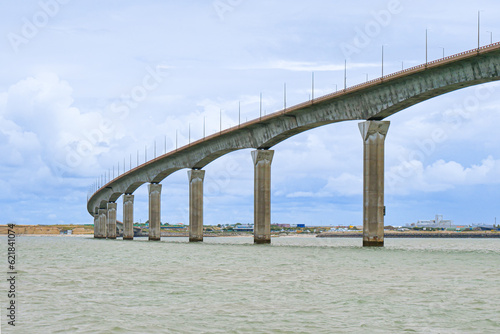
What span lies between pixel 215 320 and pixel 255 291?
18.6 feet

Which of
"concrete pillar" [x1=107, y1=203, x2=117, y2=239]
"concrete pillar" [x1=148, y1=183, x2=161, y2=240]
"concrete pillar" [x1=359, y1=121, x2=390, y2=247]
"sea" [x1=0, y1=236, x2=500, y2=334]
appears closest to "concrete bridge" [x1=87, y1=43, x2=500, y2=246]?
"concrete pillar" [x1=359, y1=121, x2=390, y2=247]

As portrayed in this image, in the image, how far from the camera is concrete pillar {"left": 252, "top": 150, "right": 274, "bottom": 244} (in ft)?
213

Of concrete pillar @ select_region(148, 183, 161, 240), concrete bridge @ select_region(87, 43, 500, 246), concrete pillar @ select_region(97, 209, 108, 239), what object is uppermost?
concrete bridge @ select_region(87, 43, 500, 246)

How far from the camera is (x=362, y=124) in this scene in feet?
168

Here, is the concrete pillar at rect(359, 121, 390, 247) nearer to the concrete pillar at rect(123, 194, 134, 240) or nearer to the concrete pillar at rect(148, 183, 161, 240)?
the concrete pillar at rect(148, 183, 161, 240)

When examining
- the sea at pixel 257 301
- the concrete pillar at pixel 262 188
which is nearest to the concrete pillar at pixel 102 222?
the concrete pillar at pixel 262 188

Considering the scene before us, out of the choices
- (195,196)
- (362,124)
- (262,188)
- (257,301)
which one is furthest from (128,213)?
(257,301)

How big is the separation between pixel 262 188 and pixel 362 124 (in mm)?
16819

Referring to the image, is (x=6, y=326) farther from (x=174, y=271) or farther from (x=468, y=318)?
(x=174, y=271)

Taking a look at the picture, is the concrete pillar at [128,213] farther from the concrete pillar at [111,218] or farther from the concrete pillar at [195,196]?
the concrete pillar at [195,196]

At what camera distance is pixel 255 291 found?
20953mm

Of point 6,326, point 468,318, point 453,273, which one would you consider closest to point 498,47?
point 453,273

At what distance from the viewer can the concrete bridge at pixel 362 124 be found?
4338 centimetres

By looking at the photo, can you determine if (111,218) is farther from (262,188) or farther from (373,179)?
(373,179)
